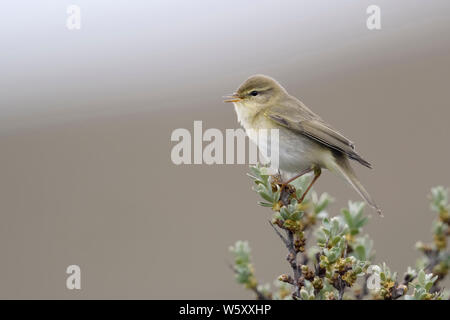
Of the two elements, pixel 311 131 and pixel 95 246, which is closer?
pixel 311 131

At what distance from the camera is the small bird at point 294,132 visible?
3.69 m

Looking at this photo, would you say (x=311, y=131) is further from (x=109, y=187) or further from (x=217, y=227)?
(x=109, y=187)

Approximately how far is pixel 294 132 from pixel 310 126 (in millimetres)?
122

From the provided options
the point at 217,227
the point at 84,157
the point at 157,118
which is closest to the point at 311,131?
the point at 217,227

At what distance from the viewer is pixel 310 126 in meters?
3.88

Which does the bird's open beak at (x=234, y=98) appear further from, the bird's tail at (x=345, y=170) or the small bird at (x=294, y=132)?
the bird's tail at (x=345, y=170)

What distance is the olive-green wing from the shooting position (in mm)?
3646

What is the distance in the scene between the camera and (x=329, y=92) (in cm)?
1169

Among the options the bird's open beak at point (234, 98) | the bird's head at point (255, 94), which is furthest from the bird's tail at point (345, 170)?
the bird's open beak at point (234, 98)

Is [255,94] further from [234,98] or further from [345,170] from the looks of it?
[345,170]

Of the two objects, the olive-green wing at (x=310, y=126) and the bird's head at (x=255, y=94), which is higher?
the bird's head at (x=255, y=94)

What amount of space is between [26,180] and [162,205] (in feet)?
9.77

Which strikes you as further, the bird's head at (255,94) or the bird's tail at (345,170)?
the bird's head at (255,94)

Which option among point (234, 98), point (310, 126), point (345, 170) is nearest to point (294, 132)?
point (310, 126)
